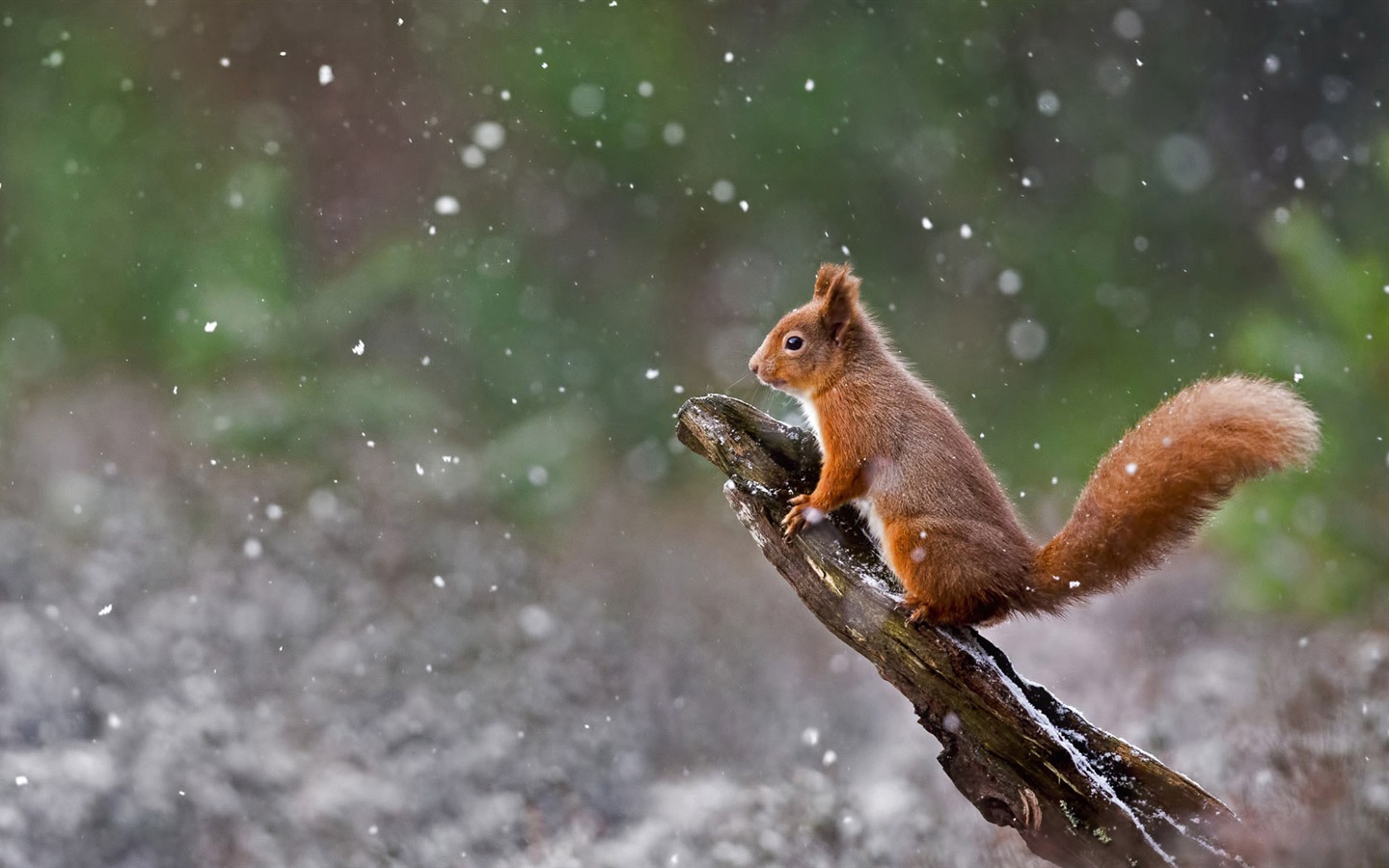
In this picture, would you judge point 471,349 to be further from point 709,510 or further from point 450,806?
point 450,806

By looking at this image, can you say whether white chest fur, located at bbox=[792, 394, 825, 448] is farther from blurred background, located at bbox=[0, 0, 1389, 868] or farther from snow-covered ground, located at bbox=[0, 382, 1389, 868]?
blurred background, located at bbox=[0, 0, 1389, 868]

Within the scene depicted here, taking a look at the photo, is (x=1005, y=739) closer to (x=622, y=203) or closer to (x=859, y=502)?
(x=859, y=502)

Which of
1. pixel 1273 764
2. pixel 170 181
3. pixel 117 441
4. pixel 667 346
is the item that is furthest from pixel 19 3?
pixel 1273 764

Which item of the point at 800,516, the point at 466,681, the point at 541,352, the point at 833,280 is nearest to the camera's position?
the point at 800,516

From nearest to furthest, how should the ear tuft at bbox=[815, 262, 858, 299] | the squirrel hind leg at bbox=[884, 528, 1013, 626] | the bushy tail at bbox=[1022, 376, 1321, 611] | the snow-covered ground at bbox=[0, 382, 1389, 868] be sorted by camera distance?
the bushy tail at bbox=[1022, 376, 1321, 611], the squirrel hind leg at bbox=[884, 528, 1013, 626], the ear tuft at bbox=[815, 262, 858, 299], the snow-covered ground at bbox=[0, 382, 1389, 868]

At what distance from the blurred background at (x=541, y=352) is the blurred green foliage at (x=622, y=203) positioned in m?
0.01

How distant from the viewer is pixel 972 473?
4.94 ft

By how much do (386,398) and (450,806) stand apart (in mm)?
1333

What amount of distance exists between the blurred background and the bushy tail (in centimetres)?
174

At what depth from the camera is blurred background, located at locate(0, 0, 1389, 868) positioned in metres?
3.29

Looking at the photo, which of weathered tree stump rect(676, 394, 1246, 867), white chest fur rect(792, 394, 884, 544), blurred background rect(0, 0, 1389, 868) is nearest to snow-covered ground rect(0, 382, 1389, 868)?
blurred background rect(0, 0, 1389, 868)

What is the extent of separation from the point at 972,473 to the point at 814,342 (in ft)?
0.85

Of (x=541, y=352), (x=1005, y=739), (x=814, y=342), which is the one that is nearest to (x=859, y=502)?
(x=814, y=342)

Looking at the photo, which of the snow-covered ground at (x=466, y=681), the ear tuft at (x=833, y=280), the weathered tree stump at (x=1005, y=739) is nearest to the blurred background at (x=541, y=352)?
the snow-covered ground at (x=466, y=681)
